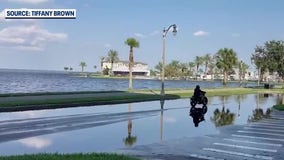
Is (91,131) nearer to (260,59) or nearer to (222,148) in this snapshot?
(222,148)

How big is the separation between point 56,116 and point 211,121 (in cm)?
767

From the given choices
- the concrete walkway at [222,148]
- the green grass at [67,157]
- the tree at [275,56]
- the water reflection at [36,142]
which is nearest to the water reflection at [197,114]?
the concrete walkway at [222,148]

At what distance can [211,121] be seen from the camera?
2220cm

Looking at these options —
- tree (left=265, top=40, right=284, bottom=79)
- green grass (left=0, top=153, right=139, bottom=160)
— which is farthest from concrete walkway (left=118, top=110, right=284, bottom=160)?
tree (left=265, top=40, right=284, bottom=79)

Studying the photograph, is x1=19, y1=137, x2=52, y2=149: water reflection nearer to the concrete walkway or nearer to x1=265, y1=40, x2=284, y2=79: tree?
the concrete walkway

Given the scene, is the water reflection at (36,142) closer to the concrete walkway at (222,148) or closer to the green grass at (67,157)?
the concrete walkway at (222,148)

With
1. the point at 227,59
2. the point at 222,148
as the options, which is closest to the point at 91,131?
the point at 222,148

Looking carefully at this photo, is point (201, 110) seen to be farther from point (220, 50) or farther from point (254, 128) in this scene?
point (220, 50)

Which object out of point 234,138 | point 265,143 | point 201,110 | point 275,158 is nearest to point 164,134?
point 234,138

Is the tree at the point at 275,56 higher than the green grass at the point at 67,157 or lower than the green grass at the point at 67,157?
higher

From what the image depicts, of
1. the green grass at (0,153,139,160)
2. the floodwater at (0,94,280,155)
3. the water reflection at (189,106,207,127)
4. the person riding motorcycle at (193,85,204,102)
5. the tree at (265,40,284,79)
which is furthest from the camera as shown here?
the tree at (265,40,284,79)

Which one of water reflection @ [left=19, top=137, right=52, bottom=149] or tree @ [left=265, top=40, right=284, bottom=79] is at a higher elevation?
tree @ [left=265, top=40, right=284, bottom=79]

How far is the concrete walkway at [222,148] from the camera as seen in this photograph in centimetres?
1217

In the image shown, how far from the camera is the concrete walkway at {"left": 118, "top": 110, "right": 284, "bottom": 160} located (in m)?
12.2
